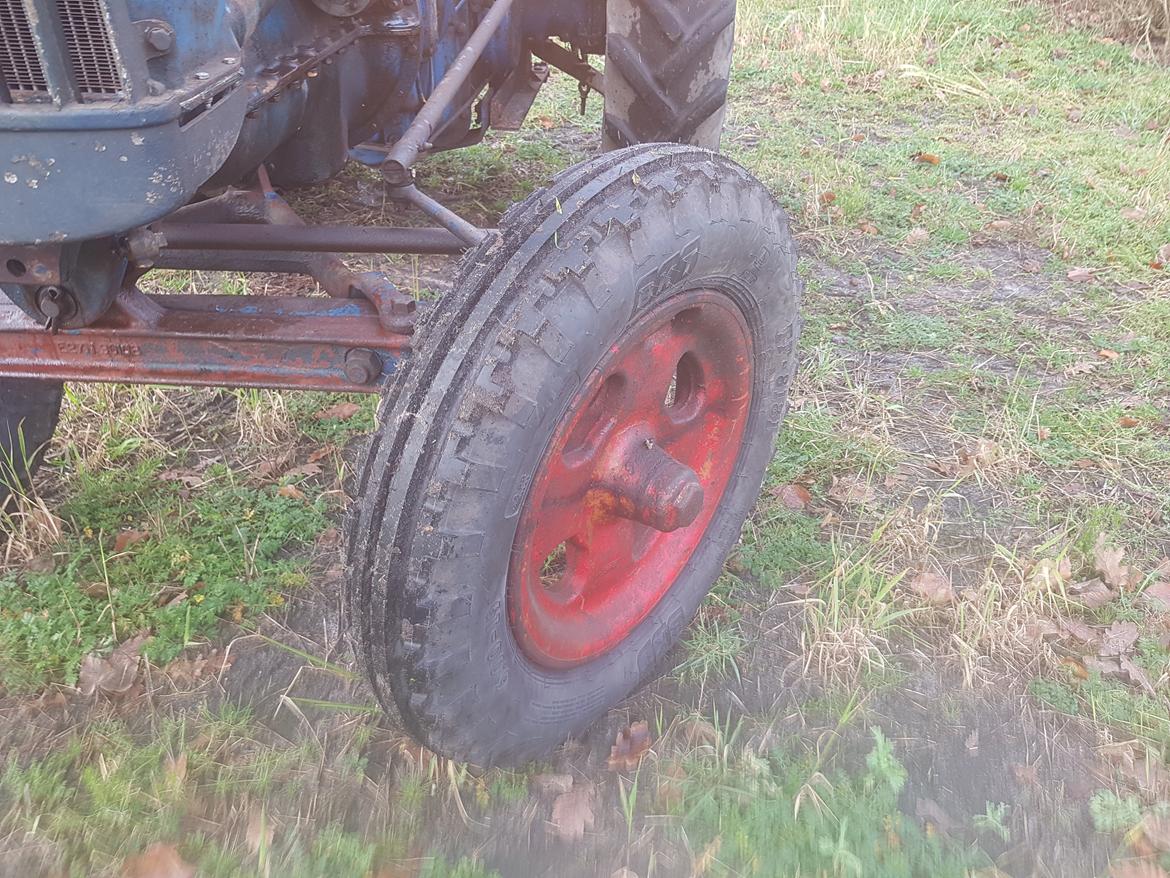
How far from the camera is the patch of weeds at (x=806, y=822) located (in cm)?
178

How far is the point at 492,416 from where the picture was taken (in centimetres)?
144

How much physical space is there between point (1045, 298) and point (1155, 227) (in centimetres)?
88

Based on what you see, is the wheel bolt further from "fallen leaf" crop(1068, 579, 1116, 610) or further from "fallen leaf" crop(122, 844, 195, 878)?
"fallen leaf" crop(1068, 579, 1116, 610)

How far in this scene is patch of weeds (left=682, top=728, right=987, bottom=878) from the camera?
1777 mm

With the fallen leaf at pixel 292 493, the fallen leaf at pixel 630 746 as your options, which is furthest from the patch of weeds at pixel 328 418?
the fallen leaf at pixel 630 746

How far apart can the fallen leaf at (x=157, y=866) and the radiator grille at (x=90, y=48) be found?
1.35 meters

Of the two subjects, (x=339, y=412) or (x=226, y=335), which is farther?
(x=339, y=412)

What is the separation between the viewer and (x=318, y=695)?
2121 millimetres

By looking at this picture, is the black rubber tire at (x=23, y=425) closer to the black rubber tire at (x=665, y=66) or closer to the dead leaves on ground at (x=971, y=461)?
the black rubber tire at (x=665, y=66)

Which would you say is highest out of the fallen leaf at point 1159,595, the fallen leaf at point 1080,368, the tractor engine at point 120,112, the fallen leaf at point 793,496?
the tractor engine at point 120,112

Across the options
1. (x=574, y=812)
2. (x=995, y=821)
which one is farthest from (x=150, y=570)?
(x=995, y=821)

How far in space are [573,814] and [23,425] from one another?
1.77m

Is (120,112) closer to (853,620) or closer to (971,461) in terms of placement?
(853,620)

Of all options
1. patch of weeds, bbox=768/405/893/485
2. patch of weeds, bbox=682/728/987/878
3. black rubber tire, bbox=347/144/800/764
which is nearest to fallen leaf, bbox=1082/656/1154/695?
patch of weeds, bbox=682/728/987/878
